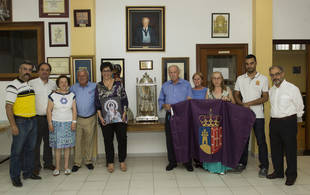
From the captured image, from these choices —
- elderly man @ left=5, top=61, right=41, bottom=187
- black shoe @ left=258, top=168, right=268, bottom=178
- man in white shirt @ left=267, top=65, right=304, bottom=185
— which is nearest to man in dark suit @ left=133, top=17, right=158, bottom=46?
elderly man @ left=5, top=61, right=41, bottom=187

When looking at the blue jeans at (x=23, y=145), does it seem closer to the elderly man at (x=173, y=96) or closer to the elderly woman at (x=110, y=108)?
the elderly woman at (x=110, y=108)

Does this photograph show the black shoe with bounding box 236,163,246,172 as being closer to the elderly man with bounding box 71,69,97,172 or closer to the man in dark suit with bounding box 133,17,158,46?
the elderly man with bounding box 71,69,97,172

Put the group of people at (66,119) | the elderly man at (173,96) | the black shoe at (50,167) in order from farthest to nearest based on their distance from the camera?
the black shoe at (50,167) → the elderly man at (173,96) → the group of people at (66,119)

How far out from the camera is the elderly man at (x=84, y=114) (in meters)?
3.86

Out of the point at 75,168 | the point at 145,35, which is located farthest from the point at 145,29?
the point at 75,168

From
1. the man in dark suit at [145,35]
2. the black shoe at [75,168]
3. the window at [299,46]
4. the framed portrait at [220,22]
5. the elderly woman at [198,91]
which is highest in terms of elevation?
the framed portrait at [220,22]

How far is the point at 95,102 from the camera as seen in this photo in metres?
3.89

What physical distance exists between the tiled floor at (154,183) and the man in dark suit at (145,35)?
2.13 metres

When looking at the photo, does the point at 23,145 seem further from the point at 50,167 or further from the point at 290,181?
the point at 290,181

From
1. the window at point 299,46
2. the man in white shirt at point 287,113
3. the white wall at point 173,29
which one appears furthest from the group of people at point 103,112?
the window at point 299,46

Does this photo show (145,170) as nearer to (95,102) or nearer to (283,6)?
(95,102)

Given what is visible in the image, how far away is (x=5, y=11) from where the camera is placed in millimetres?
4453

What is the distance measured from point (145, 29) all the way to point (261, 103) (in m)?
2.31

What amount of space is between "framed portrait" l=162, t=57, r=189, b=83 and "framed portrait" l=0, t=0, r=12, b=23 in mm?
2803
